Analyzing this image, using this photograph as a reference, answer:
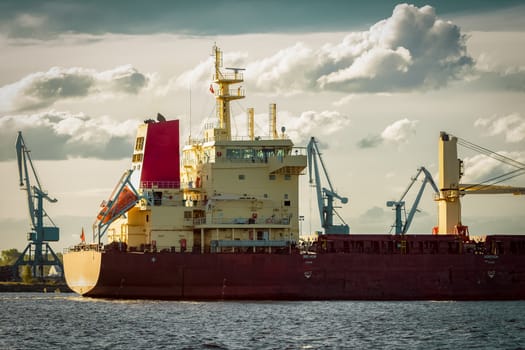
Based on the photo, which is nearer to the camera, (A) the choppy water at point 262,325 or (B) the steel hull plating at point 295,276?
(A) the choppy water at point 262,325

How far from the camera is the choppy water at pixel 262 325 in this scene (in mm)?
45594

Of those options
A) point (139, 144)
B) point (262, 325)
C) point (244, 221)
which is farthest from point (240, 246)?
point (262, 325)

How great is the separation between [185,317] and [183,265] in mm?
9017

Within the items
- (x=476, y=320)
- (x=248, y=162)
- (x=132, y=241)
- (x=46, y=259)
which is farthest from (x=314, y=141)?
(x=46, y=259)

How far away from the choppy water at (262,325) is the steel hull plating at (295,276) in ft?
3.97

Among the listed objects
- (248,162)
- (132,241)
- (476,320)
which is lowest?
(476,320)

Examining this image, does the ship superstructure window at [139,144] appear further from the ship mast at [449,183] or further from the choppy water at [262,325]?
the ship mast at [449,183]

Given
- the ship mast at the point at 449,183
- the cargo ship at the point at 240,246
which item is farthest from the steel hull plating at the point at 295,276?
the ship mast at the point at 449,183

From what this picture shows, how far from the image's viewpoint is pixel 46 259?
92.7 meters

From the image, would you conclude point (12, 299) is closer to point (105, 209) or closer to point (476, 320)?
point (105, 209)

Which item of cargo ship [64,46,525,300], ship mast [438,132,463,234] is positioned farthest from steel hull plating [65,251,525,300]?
ship mast [438,132,463,234]

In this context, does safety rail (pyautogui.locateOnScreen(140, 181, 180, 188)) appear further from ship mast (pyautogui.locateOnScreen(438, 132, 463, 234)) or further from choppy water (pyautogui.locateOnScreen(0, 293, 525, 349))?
ship mast (pyautogui.locateOnScreen(438, 132, 463, 234))

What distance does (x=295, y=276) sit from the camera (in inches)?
2500

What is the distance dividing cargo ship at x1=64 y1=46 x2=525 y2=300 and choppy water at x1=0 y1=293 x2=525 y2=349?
5.55ft
